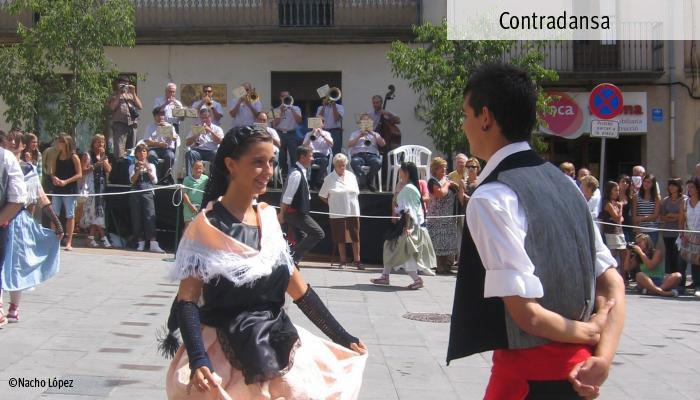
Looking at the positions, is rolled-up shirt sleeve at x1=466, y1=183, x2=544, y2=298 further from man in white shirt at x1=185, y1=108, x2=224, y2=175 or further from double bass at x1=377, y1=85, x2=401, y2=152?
double bass at x1=377, y1=85, x2=401, y2=152

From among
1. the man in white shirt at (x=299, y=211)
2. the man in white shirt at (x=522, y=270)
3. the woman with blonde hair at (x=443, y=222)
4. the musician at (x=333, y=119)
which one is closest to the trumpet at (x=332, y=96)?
the musician at (x=333, y=119)

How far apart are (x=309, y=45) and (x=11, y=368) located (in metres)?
16.5

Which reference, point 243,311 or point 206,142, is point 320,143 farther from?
point 243,311

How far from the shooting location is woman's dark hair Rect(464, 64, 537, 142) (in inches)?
115

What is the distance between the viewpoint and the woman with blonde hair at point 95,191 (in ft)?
51.3

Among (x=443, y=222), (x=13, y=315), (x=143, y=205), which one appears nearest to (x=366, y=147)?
(x=443, y=222)

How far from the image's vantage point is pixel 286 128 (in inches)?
734

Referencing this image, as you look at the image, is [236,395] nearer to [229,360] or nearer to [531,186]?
[229,360]

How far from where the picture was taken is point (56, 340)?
26.7 feet

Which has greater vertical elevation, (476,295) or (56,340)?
(476,295)

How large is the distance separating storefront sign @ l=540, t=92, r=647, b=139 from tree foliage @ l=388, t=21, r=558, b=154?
13.8 feet


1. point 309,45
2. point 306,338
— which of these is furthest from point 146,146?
point 306,338

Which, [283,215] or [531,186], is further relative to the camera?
[283,215]

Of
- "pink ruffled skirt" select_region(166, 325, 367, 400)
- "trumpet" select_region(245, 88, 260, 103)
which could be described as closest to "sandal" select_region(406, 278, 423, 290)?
"trumpet" select_region(245, 88, 260, 103)
